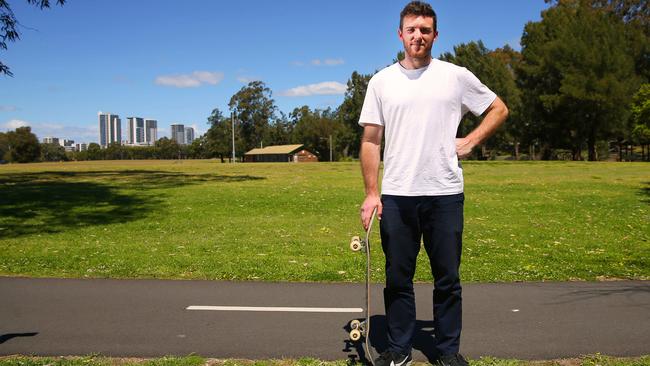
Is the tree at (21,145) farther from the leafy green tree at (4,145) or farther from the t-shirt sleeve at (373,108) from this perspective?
the t-shirt sleeve at (373,108)

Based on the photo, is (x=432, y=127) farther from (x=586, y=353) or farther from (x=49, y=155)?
(x=49, y=155)

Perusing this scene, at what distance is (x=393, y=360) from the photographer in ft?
12.7

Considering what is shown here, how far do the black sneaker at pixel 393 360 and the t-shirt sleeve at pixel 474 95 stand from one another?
1729mm

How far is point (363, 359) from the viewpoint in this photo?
4.21 m

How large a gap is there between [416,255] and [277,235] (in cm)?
743

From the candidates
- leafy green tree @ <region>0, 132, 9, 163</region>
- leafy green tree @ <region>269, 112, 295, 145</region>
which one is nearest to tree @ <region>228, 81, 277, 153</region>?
leafy green tree @ <region>269, 112, 295, 145</region>

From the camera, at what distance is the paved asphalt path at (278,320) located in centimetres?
446

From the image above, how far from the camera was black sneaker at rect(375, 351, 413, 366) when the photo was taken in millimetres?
3877

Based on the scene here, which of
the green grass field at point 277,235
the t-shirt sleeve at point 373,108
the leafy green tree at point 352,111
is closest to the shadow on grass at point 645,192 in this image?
the green grass field at point 277,235

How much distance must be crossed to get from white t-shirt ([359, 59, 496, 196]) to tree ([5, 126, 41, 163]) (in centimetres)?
12174

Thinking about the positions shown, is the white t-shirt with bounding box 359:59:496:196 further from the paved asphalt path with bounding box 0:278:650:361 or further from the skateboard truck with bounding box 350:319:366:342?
the paved asphalt path with bounding box 0:278:650:361

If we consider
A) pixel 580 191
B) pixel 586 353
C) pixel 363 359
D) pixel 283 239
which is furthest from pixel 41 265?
pixel 580 191

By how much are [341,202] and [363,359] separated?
1322 cm

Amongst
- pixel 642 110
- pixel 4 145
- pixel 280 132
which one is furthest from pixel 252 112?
pixel 642 110
